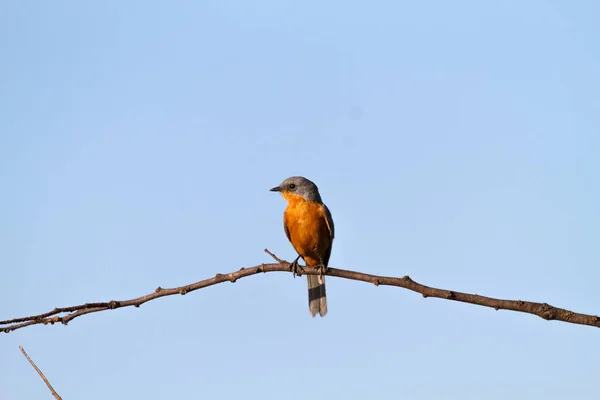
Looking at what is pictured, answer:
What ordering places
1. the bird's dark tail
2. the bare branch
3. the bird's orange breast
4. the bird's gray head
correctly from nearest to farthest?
the bare branch, the bird's orange breast, the bird's gray head, the bird's dark tail

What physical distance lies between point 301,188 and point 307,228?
72 cm

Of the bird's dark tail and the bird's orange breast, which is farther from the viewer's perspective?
the bird's dark tail

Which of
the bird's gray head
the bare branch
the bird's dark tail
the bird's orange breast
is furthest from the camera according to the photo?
the bird's dark tail

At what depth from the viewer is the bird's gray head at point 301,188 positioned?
10688 mm

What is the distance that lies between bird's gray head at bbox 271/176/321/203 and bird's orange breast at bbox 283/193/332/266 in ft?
0.16

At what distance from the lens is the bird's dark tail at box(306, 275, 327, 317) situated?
10.8m

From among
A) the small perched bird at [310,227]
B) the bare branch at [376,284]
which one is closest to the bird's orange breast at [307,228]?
the small perched bird at [310,227]

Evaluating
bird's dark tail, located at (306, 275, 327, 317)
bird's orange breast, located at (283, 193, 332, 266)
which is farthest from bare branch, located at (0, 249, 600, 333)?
bird's dark tail, located at (306, 275, 327, 317)

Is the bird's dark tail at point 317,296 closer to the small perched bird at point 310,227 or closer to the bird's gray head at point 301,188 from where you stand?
the small perched bird at point 310,227

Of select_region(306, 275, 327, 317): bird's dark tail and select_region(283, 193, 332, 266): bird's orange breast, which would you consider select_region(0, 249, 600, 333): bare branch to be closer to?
select_region(283, 193, 332, 266): bird's orange breast

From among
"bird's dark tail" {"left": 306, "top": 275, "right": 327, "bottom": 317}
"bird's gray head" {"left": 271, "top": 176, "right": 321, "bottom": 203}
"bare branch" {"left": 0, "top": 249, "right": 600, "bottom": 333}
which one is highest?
"bird's gray head" {"left": 271, "top": 176, "right": 321, "bottom": 203}

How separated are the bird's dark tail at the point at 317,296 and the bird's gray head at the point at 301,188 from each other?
1.29 meters

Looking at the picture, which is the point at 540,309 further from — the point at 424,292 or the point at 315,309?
the point at 315,309

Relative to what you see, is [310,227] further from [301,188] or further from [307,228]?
[301,188]
